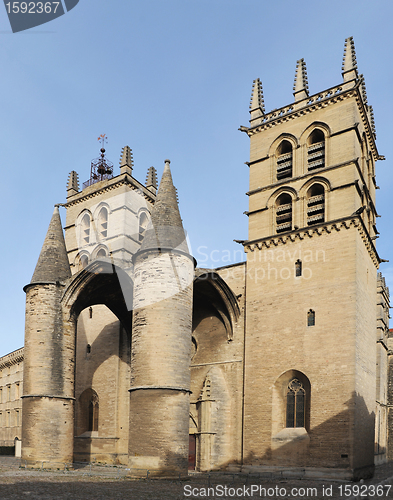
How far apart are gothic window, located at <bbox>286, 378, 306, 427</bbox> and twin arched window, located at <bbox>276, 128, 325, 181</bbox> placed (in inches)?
365

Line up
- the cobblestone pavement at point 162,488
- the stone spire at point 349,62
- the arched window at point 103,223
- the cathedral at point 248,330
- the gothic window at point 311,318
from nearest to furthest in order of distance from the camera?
the cobblestone pavement at point 162,488, the cathedral at point 248,330, the gothic window at point 311,318, the stone spire at point 349,62, the arched window at point 103,223

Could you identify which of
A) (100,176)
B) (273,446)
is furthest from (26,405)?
(100,176)

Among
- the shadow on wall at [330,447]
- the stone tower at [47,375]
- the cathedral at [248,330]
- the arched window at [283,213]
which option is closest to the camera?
the cathedral at [248,330]

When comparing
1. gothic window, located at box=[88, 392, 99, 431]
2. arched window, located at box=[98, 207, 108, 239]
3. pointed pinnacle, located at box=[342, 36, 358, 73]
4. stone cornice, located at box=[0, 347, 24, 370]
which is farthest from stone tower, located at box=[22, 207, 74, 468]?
stone cornice, located at box=[0, 347, 24, 370]

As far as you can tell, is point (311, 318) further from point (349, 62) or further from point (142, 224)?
point (142, 224)

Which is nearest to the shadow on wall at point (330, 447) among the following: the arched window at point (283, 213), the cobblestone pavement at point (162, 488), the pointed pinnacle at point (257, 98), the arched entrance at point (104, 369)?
the cobblestone pavement at point (162, 488)

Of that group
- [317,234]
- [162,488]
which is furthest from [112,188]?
[162,488]

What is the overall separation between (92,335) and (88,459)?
19.4ft

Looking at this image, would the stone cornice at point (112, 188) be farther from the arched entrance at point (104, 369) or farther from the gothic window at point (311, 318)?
the gothic window at point (311, 318)

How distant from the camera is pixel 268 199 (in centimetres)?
2380

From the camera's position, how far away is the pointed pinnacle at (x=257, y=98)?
25.8 m

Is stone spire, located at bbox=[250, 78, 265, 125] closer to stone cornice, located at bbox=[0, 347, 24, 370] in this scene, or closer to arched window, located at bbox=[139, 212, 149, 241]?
arched window, located at bbox=[139, 212, 149, 241]

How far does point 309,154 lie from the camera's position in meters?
23.3

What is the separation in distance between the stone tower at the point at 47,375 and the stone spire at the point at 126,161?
1116 cm
